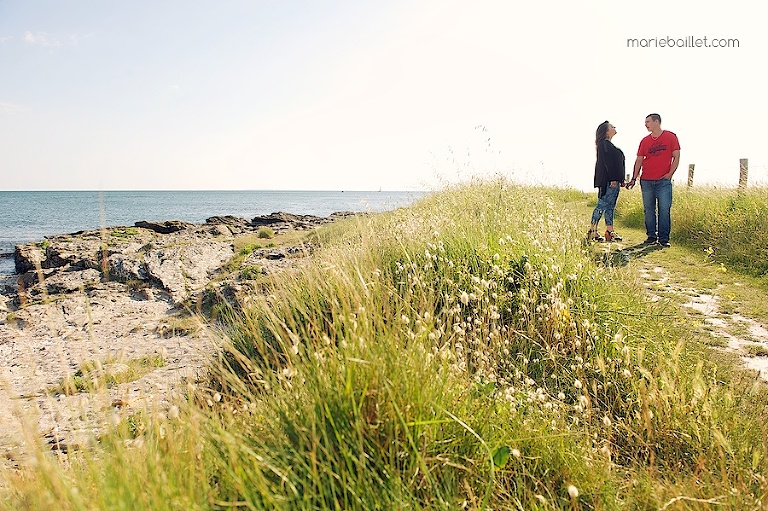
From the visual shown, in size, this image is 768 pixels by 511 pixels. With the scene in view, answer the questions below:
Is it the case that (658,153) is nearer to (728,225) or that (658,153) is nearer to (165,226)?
(728,225)

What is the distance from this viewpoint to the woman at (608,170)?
963 cm

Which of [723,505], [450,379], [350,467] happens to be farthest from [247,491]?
[723,505]

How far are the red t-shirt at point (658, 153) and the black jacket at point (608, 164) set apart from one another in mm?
515

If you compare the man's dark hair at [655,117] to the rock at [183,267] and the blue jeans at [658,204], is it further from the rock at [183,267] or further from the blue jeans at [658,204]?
the rock at [183,267]

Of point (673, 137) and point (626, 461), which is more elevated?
point (673, 137)

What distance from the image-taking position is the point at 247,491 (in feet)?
6.51

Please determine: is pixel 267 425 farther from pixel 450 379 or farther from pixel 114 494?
pixel 450 379

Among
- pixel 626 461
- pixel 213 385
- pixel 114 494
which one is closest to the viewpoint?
pixel 114 494

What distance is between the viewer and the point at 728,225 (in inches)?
358

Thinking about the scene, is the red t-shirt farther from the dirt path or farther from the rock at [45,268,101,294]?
the rock at [45,268,101,294]

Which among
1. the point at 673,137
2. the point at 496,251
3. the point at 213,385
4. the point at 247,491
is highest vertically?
the point at 673,137

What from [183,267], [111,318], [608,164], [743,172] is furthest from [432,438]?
[743,172]

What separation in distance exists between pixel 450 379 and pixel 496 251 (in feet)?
8.54

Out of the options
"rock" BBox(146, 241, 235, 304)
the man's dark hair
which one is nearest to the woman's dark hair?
the man's dark hair
